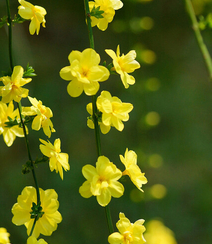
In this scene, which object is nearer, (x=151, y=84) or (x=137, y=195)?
(x=137, y=195)

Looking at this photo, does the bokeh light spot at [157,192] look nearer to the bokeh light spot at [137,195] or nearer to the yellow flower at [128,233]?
the bokeh light spot at [137,195]

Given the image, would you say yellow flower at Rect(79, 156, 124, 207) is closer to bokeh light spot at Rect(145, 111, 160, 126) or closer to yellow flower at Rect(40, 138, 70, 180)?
yellow flower at Rect(40, 138, 70, 180)

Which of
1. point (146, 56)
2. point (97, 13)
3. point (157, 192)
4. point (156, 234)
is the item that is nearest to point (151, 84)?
point (146, 56)

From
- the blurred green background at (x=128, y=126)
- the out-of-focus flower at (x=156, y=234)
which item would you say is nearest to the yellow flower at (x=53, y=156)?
the out-of-focus flower at (x=156, y=234)

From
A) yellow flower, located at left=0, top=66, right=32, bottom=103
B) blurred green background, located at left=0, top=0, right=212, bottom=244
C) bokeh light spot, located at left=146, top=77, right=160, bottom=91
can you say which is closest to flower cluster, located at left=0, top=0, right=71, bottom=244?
yellow flower, located at left=0, top=66, right=32, bottom=103

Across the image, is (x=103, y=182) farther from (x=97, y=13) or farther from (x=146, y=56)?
(x=146, y=56)
